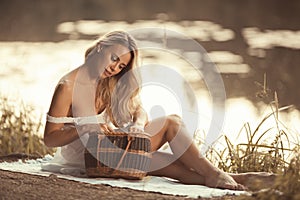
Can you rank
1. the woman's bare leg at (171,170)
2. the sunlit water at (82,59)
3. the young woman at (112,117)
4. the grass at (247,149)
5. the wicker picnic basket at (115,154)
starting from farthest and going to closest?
the sunlit water at (82,59) → the woman's bare leg at (171,170) → the young woman at (112,117) → the wicker picnic basket at (115,154) → the grass at (247,149)

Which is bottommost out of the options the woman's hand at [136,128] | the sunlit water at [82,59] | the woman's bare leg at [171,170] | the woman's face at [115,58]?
the woman's bare leg at [171,170]

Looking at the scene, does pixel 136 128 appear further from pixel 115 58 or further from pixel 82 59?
pixel 82 59

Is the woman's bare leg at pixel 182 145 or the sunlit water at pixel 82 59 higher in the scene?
the sunlit water at pixel 82 59

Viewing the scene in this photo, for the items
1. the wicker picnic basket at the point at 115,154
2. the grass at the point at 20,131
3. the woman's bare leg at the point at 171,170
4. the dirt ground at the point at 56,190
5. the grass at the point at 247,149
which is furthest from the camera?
the grass at the point at 20,131

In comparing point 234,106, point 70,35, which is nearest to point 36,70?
point 70,35

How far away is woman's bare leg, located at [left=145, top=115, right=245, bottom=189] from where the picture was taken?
4188 millimetres

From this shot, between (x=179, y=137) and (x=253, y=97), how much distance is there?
9.74 ft

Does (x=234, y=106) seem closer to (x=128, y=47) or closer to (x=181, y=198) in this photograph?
(x=128, y=47)

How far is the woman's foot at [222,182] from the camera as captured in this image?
4.09m

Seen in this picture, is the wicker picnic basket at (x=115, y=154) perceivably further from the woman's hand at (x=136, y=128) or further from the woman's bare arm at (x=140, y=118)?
the woman's bare arm at (x=140, y=118)

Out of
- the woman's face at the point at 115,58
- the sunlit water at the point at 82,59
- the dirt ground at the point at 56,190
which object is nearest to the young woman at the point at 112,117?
the woman's face at the point at 115,58

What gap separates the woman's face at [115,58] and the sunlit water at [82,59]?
1.64m

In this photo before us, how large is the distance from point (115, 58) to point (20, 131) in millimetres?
1918

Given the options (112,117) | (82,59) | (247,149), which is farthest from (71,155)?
(82,59)
